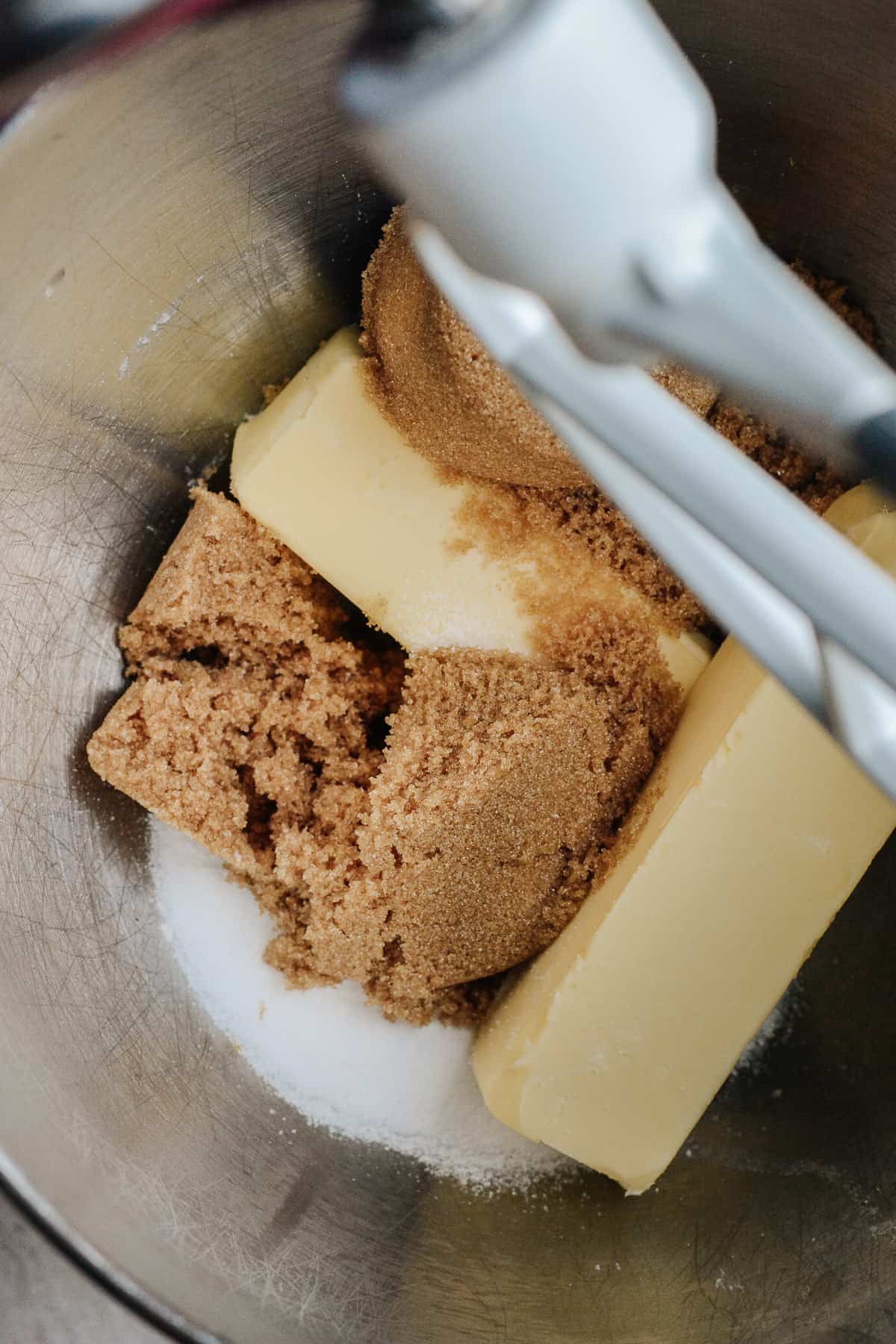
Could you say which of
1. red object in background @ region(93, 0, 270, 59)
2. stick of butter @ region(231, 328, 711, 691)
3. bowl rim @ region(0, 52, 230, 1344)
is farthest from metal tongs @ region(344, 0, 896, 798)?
bowl rim @ region(0, 52, 230, 1344)

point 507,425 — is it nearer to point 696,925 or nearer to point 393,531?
point 393,531

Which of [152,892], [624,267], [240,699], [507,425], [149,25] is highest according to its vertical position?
[149,25]

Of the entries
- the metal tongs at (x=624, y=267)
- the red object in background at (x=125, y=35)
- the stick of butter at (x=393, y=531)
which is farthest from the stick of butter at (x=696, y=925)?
the red object in background at (x=125, y=35)

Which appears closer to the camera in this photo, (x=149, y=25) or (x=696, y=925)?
(x=149, y=25)

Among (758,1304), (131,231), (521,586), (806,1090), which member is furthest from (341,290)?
(758,1304)

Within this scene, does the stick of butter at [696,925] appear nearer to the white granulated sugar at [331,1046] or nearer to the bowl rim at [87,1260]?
the white granulated sugar at [331,1046]

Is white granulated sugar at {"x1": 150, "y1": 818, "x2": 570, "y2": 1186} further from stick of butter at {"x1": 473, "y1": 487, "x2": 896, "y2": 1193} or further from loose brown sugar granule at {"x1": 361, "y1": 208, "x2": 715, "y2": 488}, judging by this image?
loose brown sugar granule at {"x1": 361, "y1": 208, "x2": 715, "y2": 488}

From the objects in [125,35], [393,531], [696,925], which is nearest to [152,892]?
[393,531]
